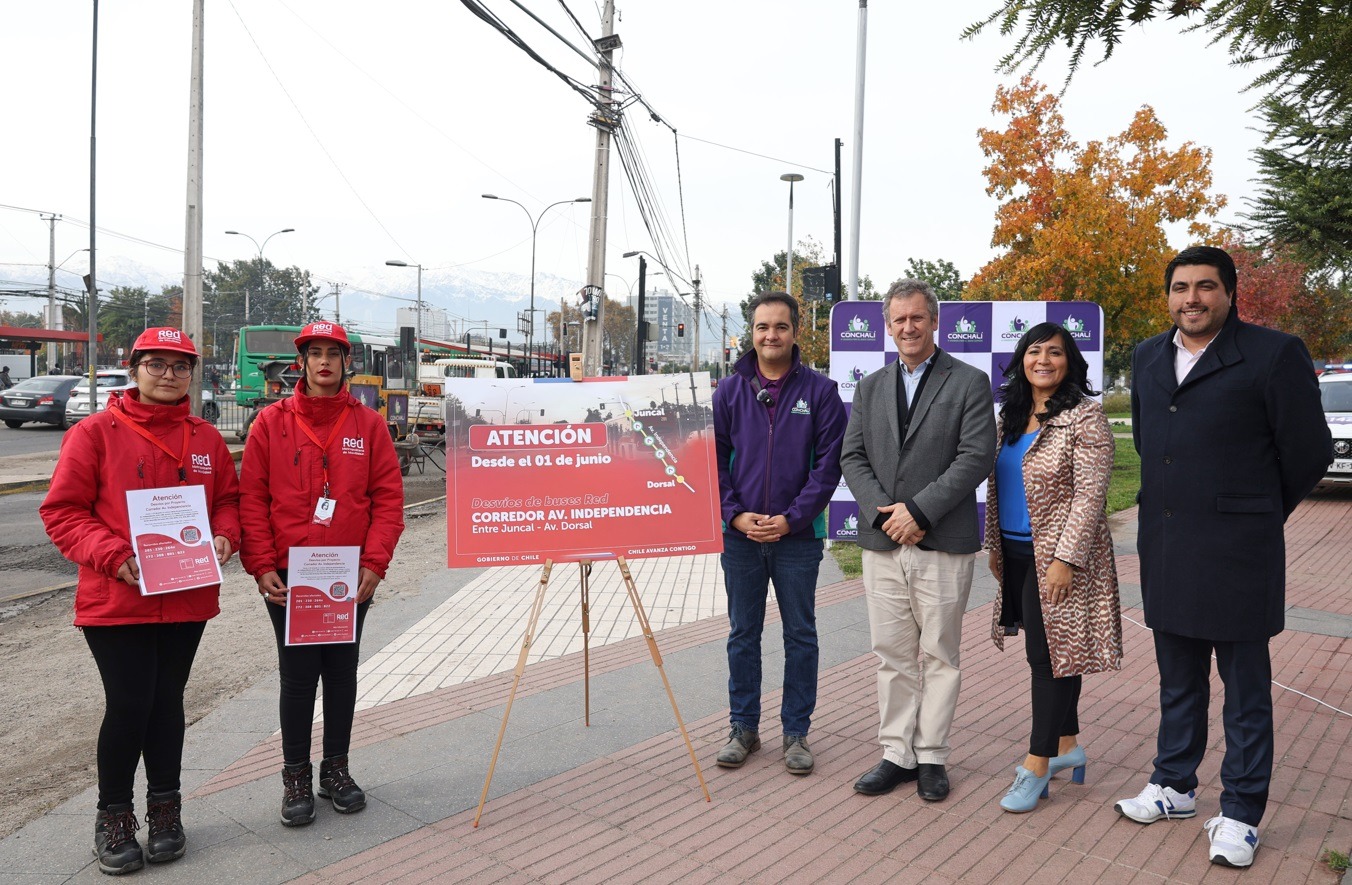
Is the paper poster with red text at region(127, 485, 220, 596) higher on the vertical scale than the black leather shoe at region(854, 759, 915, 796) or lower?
higher

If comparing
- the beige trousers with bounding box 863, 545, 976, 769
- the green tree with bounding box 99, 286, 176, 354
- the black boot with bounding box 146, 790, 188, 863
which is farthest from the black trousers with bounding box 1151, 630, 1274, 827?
the green tree with bounding box 99, 286, 176, 354

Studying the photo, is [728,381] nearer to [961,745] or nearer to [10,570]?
[961,745]

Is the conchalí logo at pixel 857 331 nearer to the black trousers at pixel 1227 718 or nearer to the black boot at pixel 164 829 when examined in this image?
the black trousers at pixel 1227 718

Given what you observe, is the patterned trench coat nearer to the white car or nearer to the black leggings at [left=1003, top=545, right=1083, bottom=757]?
the black leggings at [left=1003, top=545, right=1083, bottom=757]

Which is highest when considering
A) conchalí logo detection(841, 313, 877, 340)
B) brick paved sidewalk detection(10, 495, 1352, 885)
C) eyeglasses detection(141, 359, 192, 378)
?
conchalí logo detection(841, 313, 877, 340)

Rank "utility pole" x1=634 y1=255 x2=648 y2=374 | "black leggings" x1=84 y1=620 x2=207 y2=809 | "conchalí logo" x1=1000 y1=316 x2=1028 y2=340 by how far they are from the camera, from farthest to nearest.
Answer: "utility pole" x1=634 y1=255 x2=648 y2=374
"conchalí logo" x1=1000 y1=316 x2=1028 y2=340
"black leggings" x1=84 y1=620 x2=207 y2=809

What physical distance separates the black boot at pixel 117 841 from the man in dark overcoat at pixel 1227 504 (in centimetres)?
360

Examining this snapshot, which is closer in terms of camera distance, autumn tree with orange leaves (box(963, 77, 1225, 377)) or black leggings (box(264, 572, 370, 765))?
black leggings (box(264, 572, 370, 765))

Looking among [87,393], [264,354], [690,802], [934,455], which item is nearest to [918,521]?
[934,455]

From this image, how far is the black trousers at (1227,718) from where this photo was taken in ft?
10.8

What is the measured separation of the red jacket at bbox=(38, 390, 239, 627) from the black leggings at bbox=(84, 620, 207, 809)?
99 mm

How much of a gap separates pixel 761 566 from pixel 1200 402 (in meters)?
1.87

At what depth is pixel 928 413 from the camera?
3.89 meters

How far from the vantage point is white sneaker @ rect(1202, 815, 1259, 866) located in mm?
3182
